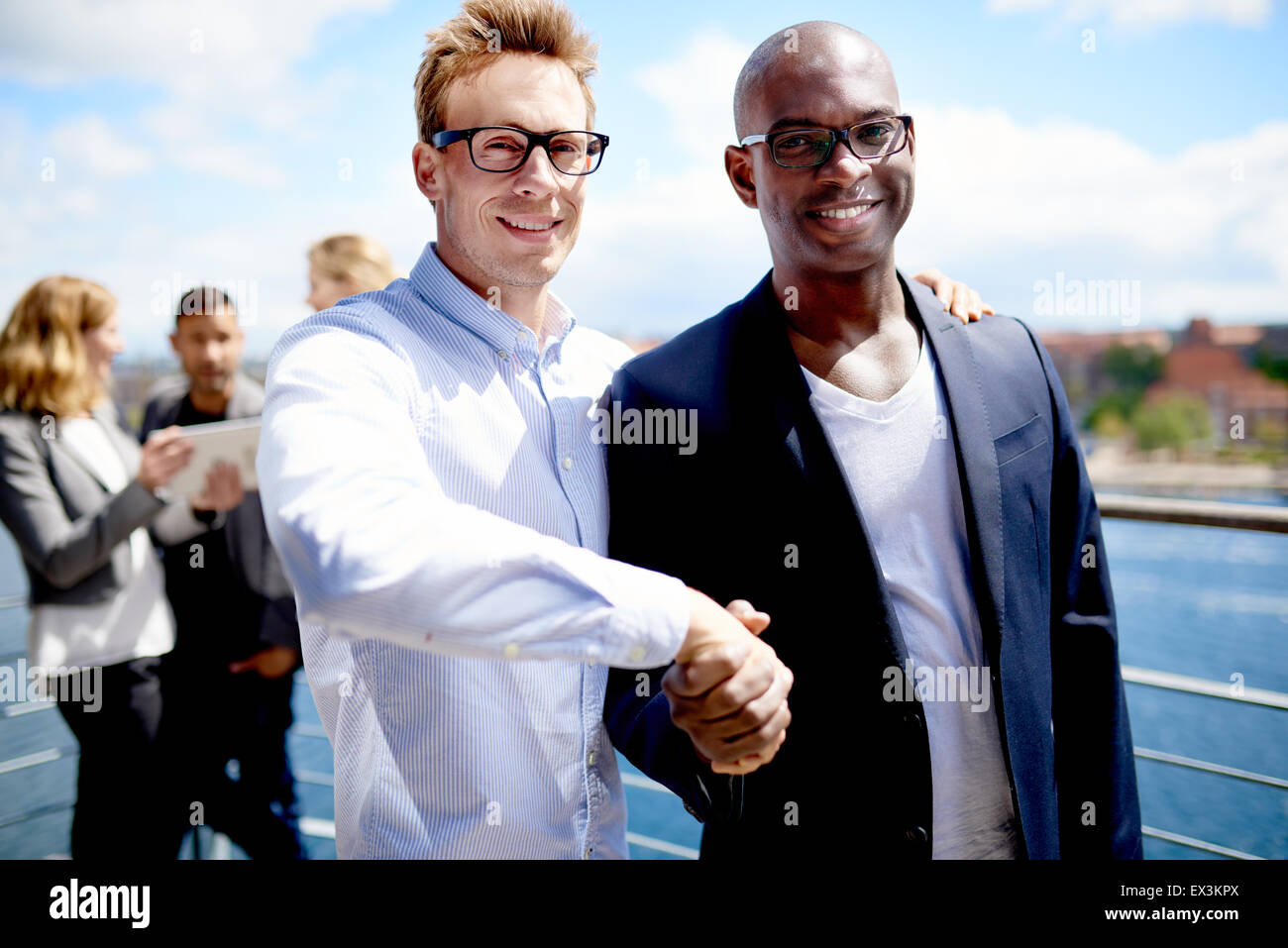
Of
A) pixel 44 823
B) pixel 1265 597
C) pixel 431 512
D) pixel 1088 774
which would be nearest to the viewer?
pixel 431 512

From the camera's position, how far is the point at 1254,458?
66.9 meters

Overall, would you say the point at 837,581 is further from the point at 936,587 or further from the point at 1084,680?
the point at 1084,680

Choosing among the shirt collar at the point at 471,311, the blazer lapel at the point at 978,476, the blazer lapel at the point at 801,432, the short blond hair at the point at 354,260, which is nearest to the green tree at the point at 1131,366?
the short blond hair at the point at 354,260


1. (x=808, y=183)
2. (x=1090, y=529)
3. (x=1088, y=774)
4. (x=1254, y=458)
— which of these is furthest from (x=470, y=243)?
(x=1254, y=458)

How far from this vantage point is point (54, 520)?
8.09 feet

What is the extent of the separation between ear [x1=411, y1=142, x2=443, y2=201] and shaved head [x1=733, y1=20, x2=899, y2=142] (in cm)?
52

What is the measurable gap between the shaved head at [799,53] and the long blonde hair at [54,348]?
7.30ft

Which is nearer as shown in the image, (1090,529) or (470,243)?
(470,243)

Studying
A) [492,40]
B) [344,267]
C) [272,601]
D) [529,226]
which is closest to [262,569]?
[272,601]

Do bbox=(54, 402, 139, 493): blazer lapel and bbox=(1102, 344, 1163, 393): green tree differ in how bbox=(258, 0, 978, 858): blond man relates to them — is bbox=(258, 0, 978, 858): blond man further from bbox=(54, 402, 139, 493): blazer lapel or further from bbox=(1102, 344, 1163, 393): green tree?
bbox=(1102, 344, 1163, 393): green tree

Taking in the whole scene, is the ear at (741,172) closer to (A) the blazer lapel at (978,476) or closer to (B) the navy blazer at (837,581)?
(B) the navy blazer at (837,581)

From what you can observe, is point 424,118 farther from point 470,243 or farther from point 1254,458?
point 1254,458

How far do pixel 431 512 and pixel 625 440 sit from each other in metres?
0.58
